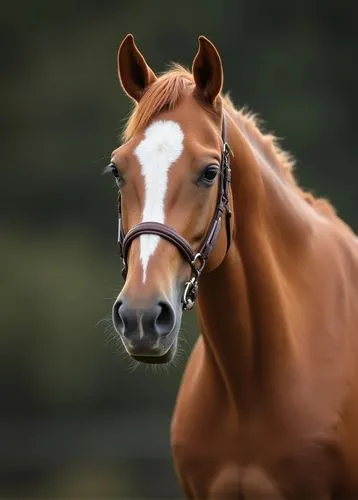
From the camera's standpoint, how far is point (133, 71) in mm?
3350

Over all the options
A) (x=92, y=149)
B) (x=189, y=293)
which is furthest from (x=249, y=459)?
(x=92, y=149)

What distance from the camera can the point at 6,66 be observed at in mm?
15164

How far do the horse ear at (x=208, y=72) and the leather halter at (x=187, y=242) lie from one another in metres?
0.10

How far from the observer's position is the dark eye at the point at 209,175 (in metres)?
3.05

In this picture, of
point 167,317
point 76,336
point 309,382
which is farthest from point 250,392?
point 76,336

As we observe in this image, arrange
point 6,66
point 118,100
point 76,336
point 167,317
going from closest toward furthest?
point 167,317 → point 76,336 → point 118,100 → point 6,66

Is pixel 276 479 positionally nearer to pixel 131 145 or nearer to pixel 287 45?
pixel 131 145

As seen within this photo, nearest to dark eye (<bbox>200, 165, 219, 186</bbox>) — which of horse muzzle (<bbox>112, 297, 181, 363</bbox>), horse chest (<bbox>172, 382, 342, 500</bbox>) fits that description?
horse muzzle (<bbox>112, 297, 181, 363</bbox>)

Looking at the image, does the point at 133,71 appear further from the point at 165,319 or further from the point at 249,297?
the point at 165,319

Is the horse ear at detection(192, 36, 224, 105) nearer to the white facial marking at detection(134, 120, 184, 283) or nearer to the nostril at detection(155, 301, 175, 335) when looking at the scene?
the white facial marking at detection(134, 120, 184, 283)

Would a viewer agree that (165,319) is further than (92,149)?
No

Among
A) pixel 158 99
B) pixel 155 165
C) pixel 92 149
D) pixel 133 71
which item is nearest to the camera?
pixel 155 165

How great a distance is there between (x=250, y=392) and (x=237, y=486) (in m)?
0.26

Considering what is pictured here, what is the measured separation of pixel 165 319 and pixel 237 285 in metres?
0.54
